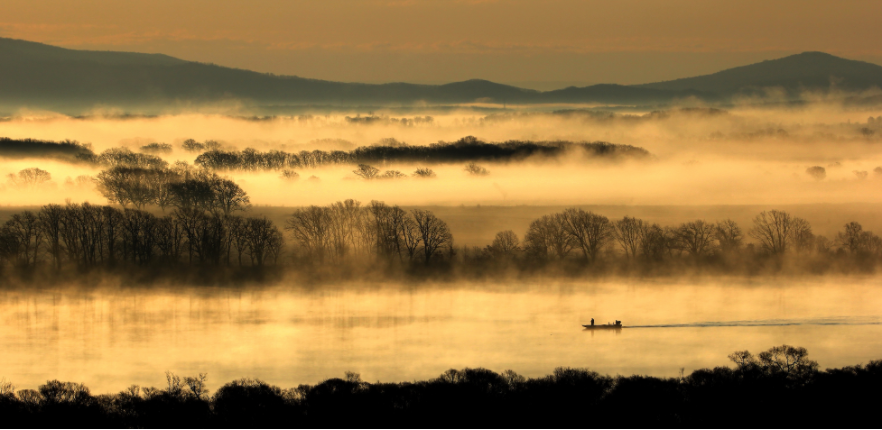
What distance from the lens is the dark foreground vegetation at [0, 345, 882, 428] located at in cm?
5759

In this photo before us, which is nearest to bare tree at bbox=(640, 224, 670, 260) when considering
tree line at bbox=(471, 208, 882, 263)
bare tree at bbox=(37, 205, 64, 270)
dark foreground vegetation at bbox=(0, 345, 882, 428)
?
tree line at bbox=(471, 208, 882, 263)

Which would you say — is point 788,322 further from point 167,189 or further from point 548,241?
point 167,189

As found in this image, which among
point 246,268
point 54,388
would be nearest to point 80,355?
point 54,388

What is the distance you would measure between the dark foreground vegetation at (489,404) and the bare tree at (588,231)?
66.1 metres

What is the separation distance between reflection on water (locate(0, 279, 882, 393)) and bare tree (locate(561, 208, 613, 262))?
742cm

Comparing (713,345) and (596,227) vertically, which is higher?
(596,227)

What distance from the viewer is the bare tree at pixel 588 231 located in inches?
5157

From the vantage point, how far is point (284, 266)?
407 feet

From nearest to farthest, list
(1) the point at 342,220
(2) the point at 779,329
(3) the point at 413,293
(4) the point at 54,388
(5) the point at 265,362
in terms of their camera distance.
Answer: (4) the point at 54,388 → (5) the point at 265,362 → (2) the point at 779,329 → (3) the point at 413,293 → (1) the point at 342,220

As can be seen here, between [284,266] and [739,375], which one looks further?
[284,266]

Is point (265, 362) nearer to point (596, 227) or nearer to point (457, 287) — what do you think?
point (457, 287)

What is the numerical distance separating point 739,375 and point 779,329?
35357 mm

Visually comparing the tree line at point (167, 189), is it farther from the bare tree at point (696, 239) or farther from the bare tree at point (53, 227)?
the bare tree at point (696, 239)

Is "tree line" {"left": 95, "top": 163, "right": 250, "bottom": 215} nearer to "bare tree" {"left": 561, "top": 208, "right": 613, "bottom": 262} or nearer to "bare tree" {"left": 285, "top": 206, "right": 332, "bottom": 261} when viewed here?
"bare tree" {"left": 285, "top": 206, "right": 332, "bottom": 261}
